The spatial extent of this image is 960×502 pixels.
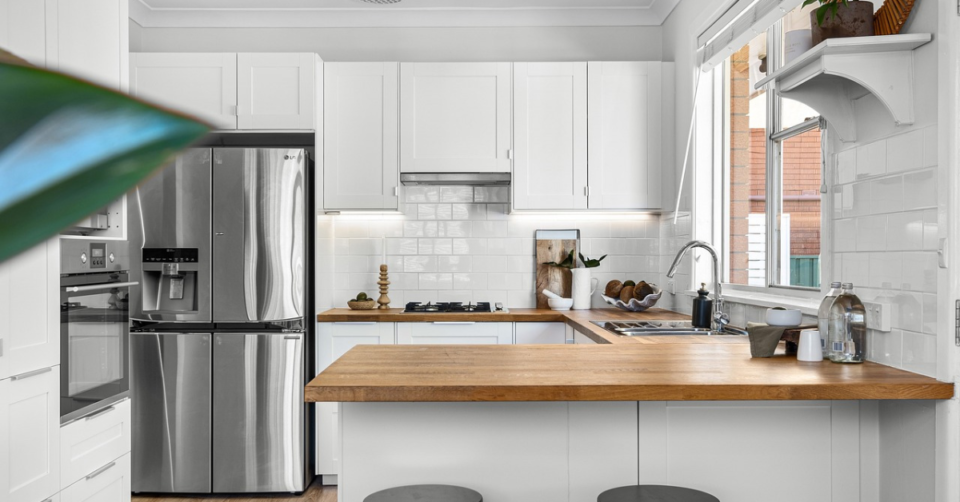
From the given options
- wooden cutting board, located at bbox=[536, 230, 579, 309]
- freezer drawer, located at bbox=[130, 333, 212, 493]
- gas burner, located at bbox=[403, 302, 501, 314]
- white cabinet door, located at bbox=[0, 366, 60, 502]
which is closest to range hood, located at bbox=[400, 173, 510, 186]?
wooden cutting board, located at bbox=[536, 230, 579, 309]

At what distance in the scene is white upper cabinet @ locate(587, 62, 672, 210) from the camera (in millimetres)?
4211

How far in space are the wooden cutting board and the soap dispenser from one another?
1341mm

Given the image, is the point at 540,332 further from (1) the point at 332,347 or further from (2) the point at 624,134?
(2) the point at 624,134

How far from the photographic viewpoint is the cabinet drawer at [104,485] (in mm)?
2416

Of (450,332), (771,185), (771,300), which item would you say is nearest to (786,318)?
(771,300)

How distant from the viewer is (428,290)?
4.54 m

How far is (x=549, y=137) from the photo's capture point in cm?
420

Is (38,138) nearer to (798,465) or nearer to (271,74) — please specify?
(798,465)

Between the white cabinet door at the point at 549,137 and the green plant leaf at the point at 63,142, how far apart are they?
4.08m

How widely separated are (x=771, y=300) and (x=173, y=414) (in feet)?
9.96

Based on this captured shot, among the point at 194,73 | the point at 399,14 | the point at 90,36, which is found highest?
the point at 399,14

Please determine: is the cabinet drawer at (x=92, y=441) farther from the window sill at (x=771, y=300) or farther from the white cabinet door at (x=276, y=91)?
the window sill at (x=771, y=300)

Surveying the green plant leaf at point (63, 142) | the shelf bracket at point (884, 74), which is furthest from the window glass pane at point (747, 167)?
the green plant leaf at point (63, 142)

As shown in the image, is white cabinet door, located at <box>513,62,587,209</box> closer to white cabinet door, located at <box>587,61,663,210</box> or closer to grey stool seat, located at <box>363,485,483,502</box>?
white cabinet door, located at <box>587,61,663,210</box>
